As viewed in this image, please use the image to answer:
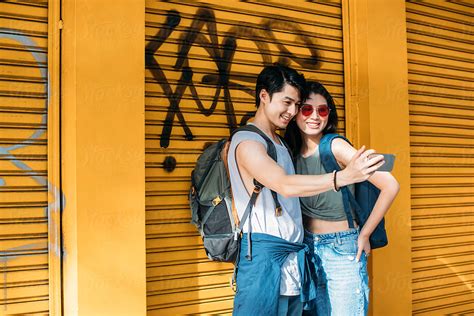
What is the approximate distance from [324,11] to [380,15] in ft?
1.93

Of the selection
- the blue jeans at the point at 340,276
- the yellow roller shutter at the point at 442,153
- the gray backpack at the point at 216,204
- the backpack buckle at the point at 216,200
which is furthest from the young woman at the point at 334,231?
the yellow roller shutter at the point at 442,153

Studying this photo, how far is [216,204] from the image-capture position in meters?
3.93

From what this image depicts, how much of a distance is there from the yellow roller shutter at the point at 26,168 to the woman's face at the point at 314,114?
5.31 ft

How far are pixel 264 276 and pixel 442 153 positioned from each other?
3389 mm

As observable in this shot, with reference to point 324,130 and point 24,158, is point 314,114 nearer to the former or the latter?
point 324,130

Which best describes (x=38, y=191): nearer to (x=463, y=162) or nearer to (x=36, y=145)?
(x=36, y=145)

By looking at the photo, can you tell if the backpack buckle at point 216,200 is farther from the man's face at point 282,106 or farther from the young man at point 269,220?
the man's face at point 282,106

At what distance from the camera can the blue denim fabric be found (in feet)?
11.1

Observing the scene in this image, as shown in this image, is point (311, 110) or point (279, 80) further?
point (311, 110)

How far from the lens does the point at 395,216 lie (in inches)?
217

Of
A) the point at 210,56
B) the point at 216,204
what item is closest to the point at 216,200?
the point at 216,204

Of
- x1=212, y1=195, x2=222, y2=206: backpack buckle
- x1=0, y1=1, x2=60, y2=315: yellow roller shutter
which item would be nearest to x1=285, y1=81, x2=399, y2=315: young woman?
x1=212, y1=195, x2=222, y2=206: backpack buckle

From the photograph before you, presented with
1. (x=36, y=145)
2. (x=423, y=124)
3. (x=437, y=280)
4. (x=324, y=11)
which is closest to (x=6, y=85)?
(x=36, y=145)

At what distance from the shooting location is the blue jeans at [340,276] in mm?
3633
